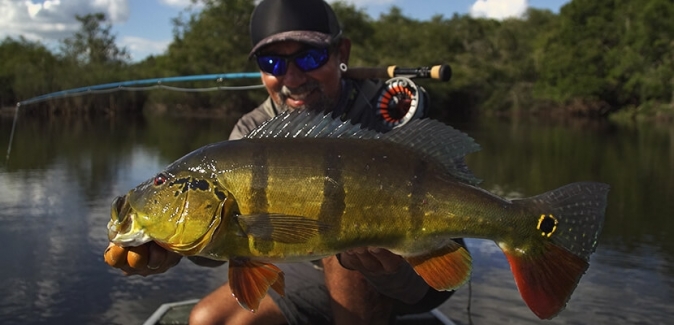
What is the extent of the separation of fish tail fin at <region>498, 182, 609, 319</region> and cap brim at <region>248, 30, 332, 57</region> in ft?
6.73

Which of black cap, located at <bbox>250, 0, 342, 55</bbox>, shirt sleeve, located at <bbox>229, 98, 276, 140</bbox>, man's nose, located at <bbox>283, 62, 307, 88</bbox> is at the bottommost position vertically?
shirt sleeve, located at <bbox>229, 98, 276, 140</bbox>

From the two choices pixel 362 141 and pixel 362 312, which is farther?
pixel 362 312

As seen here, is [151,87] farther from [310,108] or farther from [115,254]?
[115,254]

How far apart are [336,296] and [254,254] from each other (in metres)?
1.48

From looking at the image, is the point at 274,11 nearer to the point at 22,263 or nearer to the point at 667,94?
the point at 22,263

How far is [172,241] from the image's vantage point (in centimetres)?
228

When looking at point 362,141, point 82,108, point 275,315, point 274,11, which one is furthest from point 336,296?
point 82,108

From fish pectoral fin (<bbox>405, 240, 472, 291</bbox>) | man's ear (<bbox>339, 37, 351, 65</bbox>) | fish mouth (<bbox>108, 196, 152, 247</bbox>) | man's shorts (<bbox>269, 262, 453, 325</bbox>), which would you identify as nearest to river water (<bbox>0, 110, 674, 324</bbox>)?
man's shorts (<bbox>269, 262, 453, 325</bbox>)

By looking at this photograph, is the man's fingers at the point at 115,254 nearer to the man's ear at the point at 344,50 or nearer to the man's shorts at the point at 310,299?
the man's shorts at the point at 310,299

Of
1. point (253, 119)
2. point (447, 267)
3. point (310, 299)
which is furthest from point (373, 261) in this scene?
point (253, 119)

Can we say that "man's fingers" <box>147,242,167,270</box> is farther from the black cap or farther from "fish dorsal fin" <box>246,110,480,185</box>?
the black cap

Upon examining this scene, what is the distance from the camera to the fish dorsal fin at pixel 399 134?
2.49 m

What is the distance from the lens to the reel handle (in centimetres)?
462

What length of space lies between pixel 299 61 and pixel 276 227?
81.1 inches
